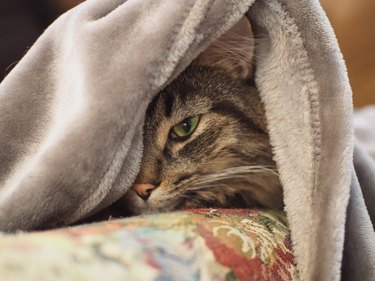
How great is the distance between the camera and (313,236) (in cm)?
82

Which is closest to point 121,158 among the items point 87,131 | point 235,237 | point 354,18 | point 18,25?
point 87,131

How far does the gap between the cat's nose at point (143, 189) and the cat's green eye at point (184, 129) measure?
128mm

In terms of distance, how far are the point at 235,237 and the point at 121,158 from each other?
7.8 inches

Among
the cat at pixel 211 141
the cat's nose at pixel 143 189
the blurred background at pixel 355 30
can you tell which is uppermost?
the blurred background at pixel 355 30

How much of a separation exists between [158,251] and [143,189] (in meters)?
0.29

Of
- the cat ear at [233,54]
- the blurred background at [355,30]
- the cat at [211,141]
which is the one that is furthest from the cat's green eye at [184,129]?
the blurred background at [355,30]

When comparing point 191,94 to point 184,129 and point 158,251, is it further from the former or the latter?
point 158,251

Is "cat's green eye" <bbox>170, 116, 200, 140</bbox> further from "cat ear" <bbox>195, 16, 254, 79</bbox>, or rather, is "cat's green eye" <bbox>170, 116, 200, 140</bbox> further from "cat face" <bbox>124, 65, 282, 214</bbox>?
"cat ear" <bbox>195, 16, 254, 79</bbox>

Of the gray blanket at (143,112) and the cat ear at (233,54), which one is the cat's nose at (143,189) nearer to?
the gray blanket at (143,112)

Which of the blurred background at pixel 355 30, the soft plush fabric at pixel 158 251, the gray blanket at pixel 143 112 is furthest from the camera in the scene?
the blurred background at pixel 355 30

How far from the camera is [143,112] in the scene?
2.53 ft

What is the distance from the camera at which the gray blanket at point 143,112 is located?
28.1 inches

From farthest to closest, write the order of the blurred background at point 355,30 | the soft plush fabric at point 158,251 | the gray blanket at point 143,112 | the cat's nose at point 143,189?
the blurred background at point 355,30 < the cat's nose at point 143,189 < the gray blanket at point 143,112 < the soft plush fabric at point 158,251

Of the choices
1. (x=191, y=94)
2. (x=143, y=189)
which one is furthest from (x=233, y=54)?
(x=143, y=189)
